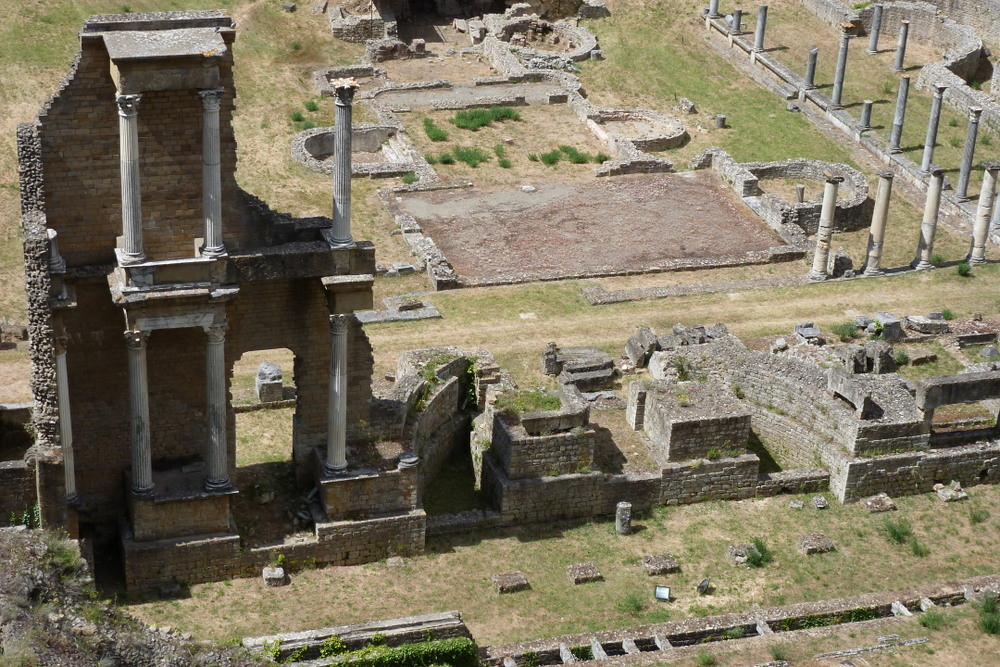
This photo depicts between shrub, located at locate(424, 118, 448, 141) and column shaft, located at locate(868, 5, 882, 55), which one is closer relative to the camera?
shrub, located at locate(424, 118, 448, 141)

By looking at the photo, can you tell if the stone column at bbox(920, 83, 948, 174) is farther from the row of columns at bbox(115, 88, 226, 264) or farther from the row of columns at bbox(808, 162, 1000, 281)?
the row of columns at bbox(115, 88, 226, 264)

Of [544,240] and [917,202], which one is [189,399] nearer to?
[544,240]

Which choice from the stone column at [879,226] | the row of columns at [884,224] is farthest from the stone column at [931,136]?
the stone column at [879,226]

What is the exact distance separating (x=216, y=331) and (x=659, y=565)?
340 inches

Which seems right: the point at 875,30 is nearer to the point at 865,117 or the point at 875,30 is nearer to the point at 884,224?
the point at 865,117

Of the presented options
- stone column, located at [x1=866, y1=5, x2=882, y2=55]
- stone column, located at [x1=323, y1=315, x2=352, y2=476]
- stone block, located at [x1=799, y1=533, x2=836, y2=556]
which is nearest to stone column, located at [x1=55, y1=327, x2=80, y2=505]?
stone column, located at [x1=323, y1=315, x2=352, y2=476]

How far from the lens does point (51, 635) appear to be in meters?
16.7

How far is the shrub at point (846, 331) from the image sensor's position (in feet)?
119

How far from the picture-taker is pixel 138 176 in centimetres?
2402

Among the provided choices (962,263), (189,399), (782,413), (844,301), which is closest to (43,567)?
(189,399)

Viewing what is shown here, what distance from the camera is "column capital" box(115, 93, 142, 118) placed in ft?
76.8

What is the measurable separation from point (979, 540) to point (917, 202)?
18.4m

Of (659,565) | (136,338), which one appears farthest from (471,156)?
(136,338)

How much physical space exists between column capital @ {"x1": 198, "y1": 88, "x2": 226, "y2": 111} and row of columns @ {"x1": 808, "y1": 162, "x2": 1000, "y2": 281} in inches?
778
